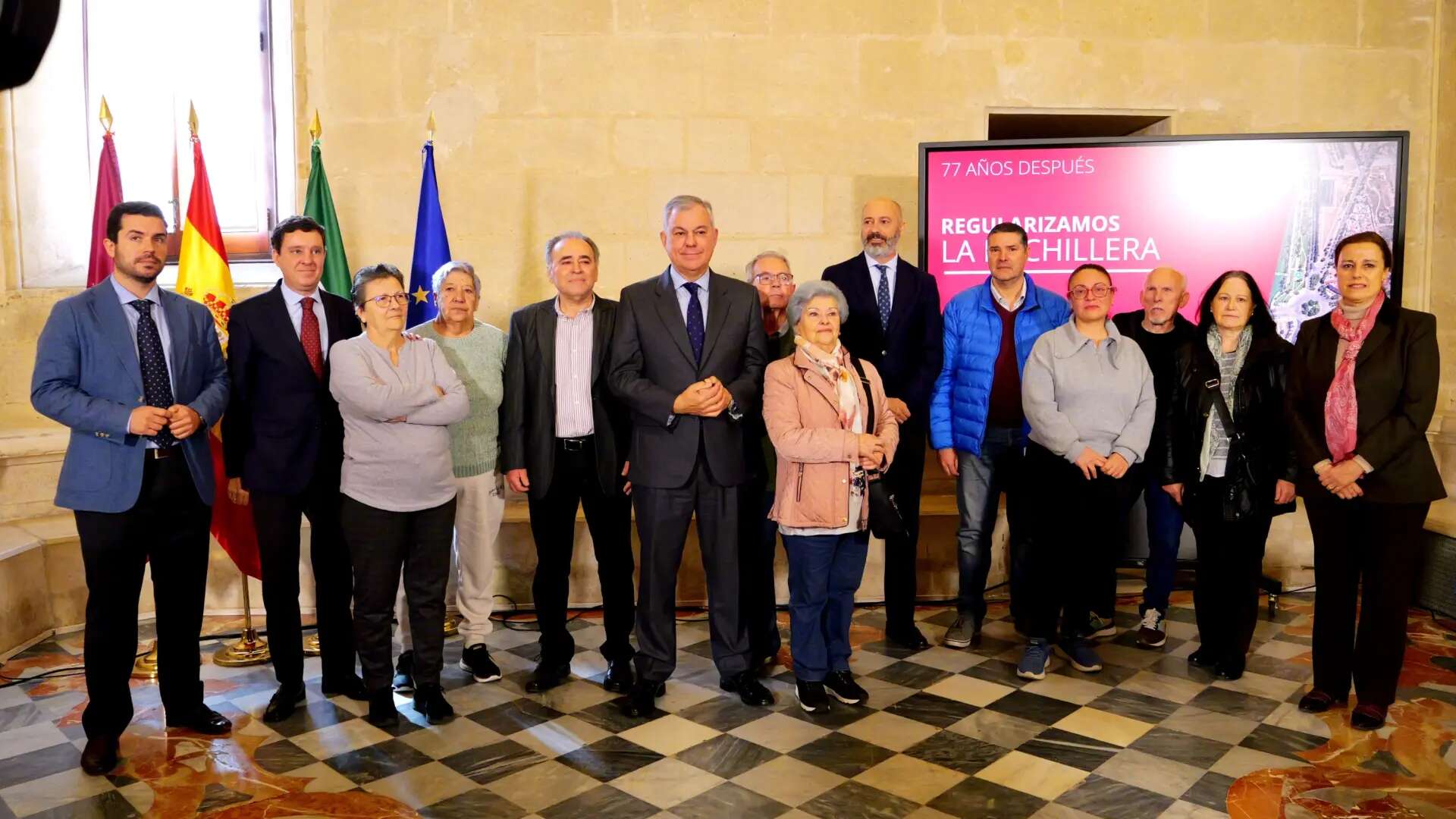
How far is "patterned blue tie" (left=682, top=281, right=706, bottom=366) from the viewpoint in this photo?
3.51 m

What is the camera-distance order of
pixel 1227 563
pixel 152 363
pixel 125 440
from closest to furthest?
pixel 125 440 < pixel 152 363 < pixel 1227 563

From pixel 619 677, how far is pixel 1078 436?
1.81 m

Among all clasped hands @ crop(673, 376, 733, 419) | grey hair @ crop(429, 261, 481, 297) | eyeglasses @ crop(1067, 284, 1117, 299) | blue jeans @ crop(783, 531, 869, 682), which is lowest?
blue jeans @ crop(783, 531, 869, 682)

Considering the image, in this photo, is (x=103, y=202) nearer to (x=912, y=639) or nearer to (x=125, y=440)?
(x=125, y=440)

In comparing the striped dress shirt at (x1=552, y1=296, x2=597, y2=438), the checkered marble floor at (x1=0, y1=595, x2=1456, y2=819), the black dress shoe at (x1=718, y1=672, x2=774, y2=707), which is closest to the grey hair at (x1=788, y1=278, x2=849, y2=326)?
the striped dress shirt at (x1=552, y1=296, x2=597, y2=438)

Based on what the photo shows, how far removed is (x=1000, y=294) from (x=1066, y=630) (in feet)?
4.28

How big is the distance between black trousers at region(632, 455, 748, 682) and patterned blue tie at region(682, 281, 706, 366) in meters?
0.37

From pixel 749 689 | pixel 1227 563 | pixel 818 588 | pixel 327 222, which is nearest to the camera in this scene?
pixel 818 588

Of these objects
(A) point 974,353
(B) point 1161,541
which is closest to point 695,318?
(A) point 974,353

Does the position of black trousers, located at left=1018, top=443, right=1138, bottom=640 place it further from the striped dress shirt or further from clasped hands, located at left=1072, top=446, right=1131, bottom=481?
the striped dress shirt

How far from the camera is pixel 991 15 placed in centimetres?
537

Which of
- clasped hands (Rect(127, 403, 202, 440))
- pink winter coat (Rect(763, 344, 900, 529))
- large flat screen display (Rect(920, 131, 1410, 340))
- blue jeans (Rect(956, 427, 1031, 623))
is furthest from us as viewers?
large flat screen display (Rect(920, 131, 1410, 340))

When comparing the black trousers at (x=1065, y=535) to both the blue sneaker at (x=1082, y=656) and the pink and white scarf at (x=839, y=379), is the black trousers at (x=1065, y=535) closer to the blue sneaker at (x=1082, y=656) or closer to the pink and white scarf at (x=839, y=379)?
the blue sneaker at (x=1082, y=656)

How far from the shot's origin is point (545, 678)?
3801mm
